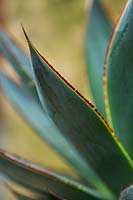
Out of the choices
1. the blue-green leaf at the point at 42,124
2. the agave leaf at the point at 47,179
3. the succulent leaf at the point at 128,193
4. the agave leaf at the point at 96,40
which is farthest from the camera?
the agave leaf at the point at 96,40

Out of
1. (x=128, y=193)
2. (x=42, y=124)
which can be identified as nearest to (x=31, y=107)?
(x=42, y=124)

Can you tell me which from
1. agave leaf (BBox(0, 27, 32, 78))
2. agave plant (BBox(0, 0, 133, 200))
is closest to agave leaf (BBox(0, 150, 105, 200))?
agave plant (BBox(0, 0, 133, 200))

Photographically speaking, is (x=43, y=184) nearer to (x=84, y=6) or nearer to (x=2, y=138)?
(x=84, y=6)

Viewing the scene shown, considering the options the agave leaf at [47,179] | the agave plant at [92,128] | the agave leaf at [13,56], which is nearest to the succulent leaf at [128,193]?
the agave plant at [92,128]

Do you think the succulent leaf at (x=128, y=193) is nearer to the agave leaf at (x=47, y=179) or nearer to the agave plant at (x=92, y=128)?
the agave plant at (x=92, y=128)

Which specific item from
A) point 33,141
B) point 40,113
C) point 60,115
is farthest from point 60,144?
point 33,141
